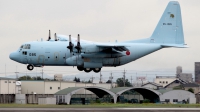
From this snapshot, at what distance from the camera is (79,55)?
2960 inches

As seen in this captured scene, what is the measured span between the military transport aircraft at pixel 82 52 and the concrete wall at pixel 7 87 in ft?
163

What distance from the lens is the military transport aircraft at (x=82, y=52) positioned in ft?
244

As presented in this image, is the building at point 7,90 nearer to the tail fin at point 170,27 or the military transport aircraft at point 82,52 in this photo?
the military transport aircraft at point 82,52

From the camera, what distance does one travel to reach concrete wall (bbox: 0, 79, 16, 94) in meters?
125

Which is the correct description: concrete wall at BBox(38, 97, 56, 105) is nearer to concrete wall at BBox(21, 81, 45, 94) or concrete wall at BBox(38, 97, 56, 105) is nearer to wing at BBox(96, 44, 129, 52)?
concrete wall at BBox(21, 81, 45, 94)

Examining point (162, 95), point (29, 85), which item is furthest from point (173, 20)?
point (29, 85)

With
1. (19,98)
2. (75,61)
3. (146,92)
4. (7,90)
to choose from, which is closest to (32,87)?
(7,90)

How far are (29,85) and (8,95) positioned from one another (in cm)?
1540

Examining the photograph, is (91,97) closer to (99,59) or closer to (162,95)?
(162,95)

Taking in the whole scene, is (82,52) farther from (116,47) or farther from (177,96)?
(177,96)

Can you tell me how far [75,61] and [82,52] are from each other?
5.72 ft

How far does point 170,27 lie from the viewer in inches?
3196

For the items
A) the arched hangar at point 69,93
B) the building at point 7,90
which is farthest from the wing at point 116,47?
the building at point 7,90

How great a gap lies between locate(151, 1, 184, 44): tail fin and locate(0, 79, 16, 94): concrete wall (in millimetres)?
56061
